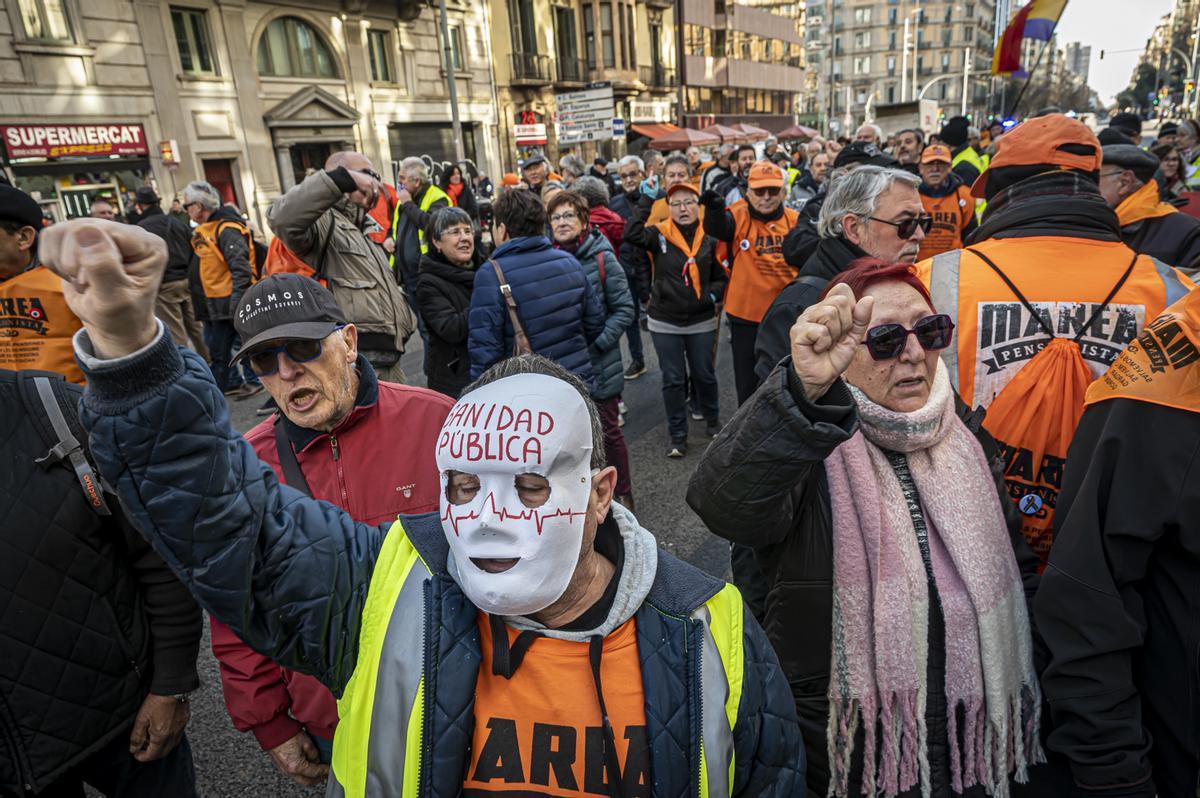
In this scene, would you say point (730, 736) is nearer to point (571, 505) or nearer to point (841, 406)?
point (571, 505)

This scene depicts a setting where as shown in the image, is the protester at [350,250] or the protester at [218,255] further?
the protester at [218,255]

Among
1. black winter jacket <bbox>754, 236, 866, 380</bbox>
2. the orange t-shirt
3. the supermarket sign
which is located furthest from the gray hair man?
the supermarket sign

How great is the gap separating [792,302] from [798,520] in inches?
53.3

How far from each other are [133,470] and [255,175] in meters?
20.3

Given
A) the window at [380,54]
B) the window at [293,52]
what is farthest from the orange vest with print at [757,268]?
the window at [380,54]

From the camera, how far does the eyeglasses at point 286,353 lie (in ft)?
6.82

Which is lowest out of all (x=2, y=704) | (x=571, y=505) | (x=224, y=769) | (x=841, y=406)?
(x=224, y=769)

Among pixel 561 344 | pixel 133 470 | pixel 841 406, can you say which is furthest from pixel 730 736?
pixel 561 344

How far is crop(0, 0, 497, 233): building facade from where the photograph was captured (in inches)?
578

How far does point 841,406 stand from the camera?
4.69ft

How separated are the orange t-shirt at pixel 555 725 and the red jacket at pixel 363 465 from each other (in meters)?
0.76

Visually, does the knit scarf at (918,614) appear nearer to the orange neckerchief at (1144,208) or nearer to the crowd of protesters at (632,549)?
the crowd of protesters at (632,549)

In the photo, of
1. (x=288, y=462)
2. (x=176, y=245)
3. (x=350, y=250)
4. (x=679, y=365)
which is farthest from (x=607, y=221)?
(x=288, y=462)

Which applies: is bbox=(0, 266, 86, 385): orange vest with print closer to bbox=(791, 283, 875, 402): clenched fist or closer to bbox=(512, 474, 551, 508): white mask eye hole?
bbox=(512, 474, 551, 508): white mask eye hole
